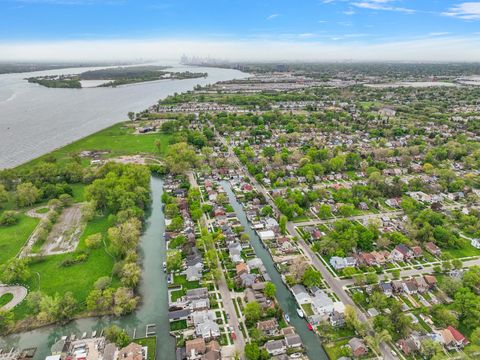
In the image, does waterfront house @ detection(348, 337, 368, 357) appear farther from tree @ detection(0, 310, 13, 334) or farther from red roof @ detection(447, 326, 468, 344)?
tree @ detection(0, 310, 13, 334)

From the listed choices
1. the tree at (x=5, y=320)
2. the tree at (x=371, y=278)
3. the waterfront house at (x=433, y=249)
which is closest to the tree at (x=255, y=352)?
the tree at (x=371, y=278)

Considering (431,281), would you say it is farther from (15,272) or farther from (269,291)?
Result: (15,272)

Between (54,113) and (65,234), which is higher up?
(54,113)

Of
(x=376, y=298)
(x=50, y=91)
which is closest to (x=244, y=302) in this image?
(x=376, y=298)

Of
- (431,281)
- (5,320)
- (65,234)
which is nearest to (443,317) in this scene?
(431,281)

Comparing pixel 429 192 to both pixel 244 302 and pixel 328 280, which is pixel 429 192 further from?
pixel 244 302
